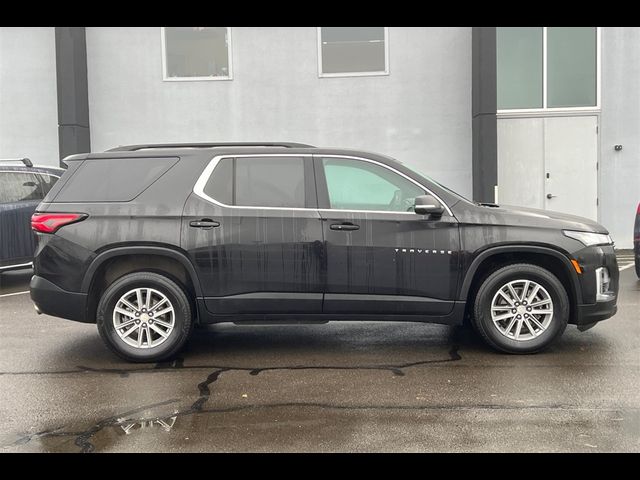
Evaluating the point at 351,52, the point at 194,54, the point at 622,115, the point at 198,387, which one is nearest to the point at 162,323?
the point at 198,387

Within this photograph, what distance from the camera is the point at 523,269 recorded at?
237 inches

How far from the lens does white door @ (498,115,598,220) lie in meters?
14.6

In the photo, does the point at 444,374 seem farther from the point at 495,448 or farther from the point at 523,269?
the point at 495,448

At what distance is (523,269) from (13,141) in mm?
12868

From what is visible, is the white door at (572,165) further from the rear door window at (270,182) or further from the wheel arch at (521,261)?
the rear door window at (270,182)

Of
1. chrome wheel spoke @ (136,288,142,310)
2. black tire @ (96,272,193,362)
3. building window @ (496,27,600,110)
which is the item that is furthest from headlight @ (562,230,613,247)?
building window @ (496,27,600,110)

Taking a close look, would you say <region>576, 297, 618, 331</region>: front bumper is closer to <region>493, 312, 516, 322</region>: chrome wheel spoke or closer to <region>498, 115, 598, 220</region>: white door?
<region>493, 312, 516, 322</region>: chrome wheel spoke

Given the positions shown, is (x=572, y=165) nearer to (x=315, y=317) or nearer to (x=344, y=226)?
(x=344, y=226)

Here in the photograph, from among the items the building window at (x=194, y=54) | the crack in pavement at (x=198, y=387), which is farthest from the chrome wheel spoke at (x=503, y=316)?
the building window at (x=194, y=54)

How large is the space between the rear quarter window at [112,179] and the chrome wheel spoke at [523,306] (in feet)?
9.99

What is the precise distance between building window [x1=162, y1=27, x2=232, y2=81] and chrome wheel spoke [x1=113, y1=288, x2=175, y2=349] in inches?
388

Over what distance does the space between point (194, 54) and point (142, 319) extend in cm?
1034

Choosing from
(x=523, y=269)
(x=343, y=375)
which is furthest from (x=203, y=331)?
(x=523, y=269)

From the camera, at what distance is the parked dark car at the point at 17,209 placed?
33.9 feet
